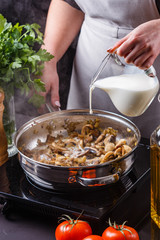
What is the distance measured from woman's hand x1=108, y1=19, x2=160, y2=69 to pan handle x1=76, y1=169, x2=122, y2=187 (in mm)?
333

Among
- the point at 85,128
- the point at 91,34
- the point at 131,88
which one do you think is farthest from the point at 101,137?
the point at 91,34

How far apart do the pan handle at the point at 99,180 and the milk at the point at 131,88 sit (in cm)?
22

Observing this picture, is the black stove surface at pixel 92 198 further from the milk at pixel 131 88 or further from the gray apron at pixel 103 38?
the gray apron at pixel 103 38

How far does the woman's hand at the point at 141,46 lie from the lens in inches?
41.6

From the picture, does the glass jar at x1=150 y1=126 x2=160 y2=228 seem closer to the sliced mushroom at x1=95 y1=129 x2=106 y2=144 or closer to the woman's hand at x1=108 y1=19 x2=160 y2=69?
the woman's hand at x1=108 y1=19 x2=160 y2=69

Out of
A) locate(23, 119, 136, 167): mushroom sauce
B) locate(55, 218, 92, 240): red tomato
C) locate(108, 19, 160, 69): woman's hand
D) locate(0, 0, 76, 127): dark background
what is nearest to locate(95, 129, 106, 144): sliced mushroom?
locate(23, 119, 136, 167): mushroom sauce

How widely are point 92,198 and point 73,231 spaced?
0.16 m

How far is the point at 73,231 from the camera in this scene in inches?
34.8

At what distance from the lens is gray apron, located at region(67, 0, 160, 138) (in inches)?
56.2

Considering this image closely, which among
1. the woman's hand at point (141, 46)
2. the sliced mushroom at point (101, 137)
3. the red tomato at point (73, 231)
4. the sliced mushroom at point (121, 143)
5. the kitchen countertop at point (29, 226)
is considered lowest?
the kitchen countertop at point (29, 226)

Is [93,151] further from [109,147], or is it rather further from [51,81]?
[51,81]

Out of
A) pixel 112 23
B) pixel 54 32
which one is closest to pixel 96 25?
pixel 112 23

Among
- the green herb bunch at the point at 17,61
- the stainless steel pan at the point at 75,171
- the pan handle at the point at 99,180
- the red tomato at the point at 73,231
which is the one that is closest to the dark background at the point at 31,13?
the green herb bunch at the point at 17,61

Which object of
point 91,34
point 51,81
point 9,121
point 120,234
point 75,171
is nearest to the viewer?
point 120,234
